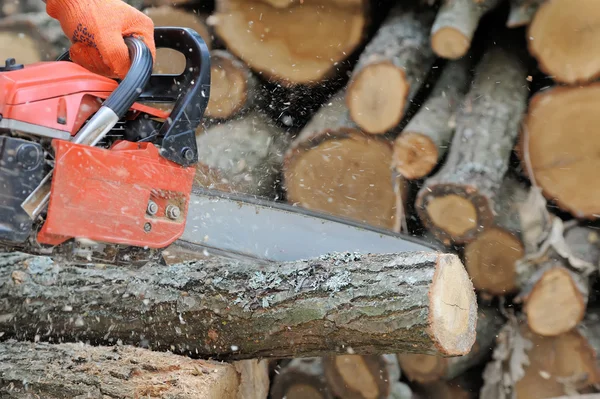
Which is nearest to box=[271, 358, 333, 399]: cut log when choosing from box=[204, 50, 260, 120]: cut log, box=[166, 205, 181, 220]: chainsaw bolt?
box=[204, 50, 260, 120]: cut log

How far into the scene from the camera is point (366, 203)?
308 cm

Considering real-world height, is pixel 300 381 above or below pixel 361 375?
below

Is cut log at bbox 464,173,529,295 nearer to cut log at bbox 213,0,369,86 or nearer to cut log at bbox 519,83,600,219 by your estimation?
cut log at bbox 519,83,600,219

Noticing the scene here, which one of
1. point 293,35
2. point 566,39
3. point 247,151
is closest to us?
point 566,39

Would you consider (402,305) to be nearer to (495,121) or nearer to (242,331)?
(242,331)

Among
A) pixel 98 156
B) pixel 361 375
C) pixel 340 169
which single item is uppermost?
pixel 98 156

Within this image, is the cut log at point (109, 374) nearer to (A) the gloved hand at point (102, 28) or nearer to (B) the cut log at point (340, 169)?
(A) the gloved hand at point (102, 28)

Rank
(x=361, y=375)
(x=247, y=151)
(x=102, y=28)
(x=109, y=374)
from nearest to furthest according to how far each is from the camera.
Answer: (x=109, y=374) → (x=102, y=28) → (x=361, y=375) → (x=247, y=151)

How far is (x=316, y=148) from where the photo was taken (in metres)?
2.99

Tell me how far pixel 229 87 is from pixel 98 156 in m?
1.62

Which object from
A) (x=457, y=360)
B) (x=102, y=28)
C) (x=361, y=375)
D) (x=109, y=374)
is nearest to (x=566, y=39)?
(x=457, y=360)

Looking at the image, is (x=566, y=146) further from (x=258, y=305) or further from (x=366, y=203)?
(x=258, y=305)

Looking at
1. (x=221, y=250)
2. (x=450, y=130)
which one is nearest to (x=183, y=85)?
(x=221, y=250)

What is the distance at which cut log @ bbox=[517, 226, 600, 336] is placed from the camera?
2596mm
